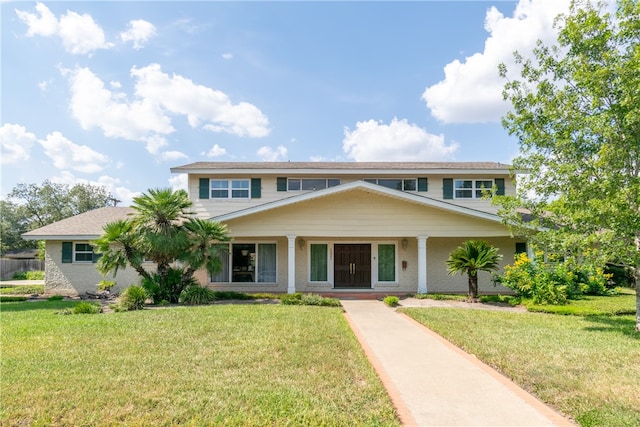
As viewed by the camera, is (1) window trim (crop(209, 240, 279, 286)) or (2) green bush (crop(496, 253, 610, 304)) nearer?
(2) green bush (crop(496, 253, 610, 304))

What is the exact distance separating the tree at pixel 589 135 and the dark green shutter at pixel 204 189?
13.4m

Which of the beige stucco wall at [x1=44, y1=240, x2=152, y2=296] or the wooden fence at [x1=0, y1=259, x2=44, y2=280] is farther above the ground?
the beige stucco wall at [x1=44, y1=240, x2=152, y2=296]

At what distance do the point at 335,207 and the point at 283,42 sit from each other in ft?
22.5

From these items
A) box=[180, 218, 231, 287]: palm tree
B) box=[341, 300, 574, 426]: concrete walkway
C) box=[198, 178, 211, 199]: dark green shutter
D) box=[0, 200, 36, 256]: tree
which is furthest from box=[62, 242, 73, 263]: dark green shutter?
box=[0, 200, 36, 256]: tree

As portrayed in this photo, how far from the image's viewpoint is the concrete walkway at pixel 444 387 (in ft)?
13.6

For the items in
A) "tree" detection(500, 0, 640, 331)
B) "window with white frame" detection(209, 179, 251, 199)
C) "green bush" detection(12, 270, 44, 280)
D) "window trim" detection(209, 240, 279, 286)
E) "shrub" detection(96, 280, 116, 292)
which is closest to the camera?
"tree" detection(500, 0, 640, 331)

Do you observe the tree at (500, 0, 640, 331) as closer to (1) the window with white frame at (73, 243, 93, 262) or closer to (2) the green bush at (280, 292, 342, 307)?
(2) the green bush at (280, 292, 342, 307)

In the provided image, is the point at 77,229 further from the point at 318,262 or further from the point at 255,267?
the point at 318,262

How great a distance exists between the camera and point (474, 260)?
13.1 metres

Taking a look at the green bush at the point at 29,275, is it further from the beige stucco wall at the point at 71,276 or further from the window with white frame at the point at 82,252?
the window with white frame at the point at 82,252

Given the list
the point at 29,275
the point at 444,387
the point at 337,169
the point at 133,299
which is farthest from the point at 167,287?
the point at 29,275

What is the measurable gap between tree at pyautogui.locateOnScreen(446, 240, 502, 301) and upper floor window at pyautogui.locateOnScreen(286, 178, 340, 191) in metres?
6.94

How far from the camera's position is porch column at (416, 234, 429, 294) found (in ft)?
49.0

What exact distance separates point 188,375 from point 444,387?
144 inches
